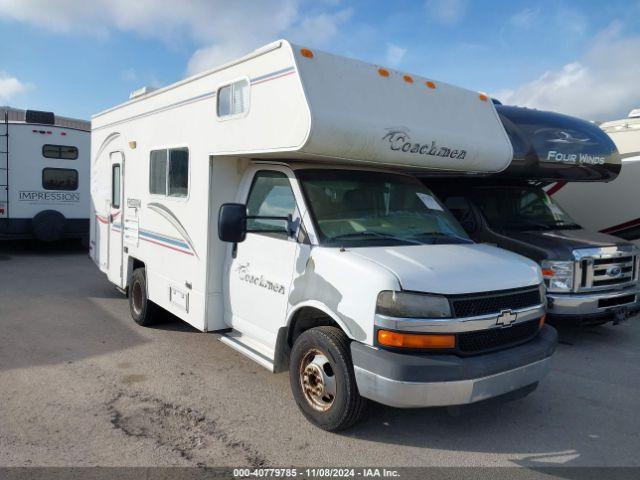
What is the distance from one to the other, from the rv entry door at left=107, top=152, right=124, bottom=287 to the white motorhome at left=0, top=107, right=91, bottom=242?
5894 millimetres

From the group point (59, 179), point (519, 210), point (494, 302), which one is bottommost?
point (494, 302)

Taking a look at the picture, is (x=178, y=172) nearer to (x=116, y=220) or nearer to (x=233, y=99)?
(x=233, y=99)

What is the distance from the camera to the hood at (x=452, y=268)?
363 cm

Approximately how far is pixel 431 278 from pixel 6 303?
6.78m

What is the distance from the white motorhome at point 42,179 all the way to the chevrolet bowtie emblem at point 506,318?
38.2ft

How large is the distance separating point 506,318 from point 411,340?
81cm

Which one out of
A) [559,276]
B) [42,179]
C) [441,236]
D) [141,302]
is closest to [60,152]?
[42,179]

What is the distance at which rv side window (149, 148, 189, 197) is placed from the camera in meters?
5.63

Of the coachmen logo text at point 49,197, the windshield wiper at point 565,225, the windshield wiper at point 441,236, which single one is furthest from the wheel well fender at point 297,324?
the coachmen logo text at point 49,197

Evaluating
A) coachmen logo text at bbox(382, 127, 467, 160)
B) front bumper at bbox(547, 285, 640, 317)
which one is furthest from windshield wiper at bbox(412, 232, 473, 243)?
front bumper at bbox(547, 285, 640, 317)

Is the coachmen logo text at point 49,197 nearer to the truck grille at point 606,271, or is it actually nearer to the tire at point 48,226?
the tire at point 48,226

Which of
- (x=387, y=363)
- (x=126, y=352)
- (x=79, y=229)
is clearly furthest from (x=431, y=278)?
(x=79, y=229)

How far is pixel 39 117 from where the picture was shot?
42.6 ft

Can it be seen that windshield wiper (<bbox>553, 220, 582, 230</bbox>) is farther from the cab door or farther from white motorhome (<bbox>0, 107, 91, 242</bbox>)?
white motorhome (<bbox>0, 107, 91, 242</bbox>)
